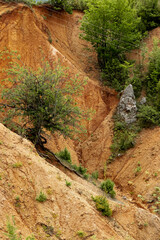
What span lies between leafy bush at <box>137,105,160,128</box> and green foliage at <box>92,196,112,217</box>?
796cm

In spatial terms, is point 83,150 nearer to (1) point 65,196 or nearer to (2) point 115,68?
(2) point 115,68

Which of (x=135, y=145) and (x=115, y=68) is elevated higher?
(x=115, y=68)

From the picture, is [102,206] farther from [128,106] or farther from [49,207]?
[128,106]

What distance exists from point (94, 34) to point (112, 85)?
4.10 metres

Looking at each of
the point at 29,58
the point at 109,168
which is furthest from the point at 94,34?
the point at 109,168

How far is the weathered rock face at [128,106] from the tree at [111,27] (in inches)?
148

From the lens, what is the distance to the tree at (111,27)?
17.5 m

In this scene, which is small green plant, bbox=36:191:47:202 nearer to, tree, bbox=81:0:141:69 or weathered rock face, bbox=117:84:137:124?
weathered rock face, bbox=117:84:137:124

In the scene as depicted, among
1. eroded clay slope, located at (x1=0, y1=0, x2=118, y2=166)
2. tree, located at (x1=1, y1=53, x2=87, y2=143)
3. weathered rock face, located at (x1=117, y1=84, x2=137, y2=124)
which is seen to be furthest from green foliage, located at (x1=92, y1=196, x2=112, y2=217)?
weathered rock face, located at (x1=117, y1=84, x2=137, y2=124)

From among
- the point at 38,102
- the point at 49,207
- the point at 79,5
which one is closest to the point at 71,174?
the point at 38,102

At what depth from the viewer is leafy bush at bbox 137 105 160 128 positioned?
1444 cm

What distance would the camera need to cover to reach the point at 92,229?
609cm

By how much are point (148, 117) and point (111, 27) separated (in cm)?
717

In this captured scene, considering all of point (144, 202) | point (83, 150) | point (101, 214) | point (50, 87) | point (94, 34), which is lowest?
point (83, 150)
